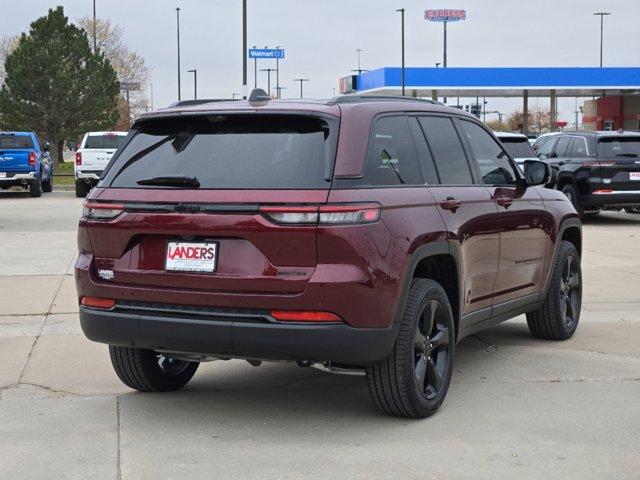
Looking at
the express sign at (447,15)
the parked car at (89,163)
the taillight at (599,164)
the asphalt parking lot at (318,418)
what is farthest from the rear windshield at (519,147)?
the express sign at (447,15)

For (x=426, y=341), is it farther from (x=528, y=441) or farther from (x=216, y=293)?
(x=216, y=293)

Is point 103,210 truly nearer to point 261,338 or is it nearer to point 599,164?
point 261,338

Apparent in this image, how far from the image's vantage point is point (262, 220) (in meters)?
5.05

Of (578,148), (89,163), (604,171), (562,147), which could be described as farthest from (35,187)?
(604,171)

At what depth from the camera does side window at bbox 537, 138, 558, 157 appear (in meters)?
20.4

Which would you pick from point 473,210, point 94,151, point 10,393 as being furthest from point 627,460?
point 94,151

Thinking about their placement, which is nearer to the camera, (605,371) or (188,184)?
(188,184)

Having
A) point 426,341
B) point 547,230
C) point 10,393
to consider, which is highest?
point 547,230

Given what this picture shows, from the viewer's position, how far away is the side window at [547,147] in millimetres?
20436

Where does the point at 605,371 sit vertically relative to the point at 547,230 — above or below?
below

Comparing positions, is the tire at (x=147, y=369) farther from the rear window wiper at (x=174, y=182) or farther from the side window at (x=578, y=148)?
the side window at (x=578, y=148)

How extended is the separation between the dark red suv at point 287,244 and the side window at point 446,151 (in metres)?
0.02

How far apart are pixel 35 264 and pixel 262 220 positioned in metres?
8.29

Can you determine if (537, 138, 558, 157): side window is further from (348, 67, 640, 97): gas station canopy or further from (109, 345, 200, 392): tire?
(348, 67, 640, 97): gas station canopy
